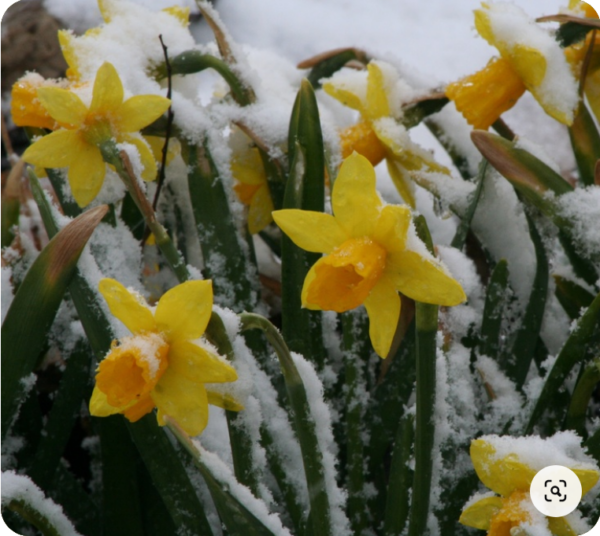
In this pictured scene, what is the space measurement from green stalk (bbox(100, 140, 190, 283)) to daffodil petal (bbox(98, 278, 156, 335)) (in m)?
0.09

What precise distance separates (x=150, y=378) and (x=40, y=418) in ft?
1.34

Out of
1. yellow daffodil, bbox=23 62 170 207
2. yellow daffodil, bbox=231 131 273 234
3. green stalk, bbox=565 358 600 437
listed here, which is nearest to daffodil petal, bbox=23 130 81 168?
yellow daffodil, bbox=23 62 170 207

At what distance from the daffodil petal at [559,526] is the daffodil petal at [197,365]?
0.27 metres

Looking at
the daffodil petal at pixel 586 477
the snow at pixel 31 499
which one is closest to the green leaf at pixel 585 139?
the daffodil petal at pixel 586 477

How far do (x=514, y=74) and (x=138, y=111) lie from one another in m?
0.42

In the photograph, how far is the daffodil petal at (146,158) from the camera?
78 cm

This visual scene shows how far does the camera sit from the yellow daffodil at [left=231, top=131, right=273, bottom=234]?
35.8 inches

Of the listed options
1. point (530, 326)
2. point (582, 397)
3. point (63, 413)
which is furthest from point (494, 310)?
point (63, 413)

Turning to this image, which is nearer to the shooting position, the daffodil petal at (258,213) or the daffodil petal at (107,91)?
the daffodil petal at (107,91)

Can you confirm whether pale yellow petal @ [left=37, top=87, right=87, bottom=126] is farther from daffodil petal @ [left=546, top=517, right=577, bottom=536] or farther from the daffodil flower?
daffodil petal @ [left=546, top=517, right=577, bottom=536]

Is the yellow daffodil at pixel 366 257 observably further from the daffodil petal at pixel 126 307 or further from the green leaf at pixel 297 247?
the green leaf at pixel 297 247

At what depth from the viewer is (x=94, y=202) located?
2.67 feet

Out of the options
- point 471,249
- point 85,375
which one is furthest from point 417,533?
point 471,249

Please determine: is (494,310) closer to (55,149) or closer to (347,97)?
(347,97)
